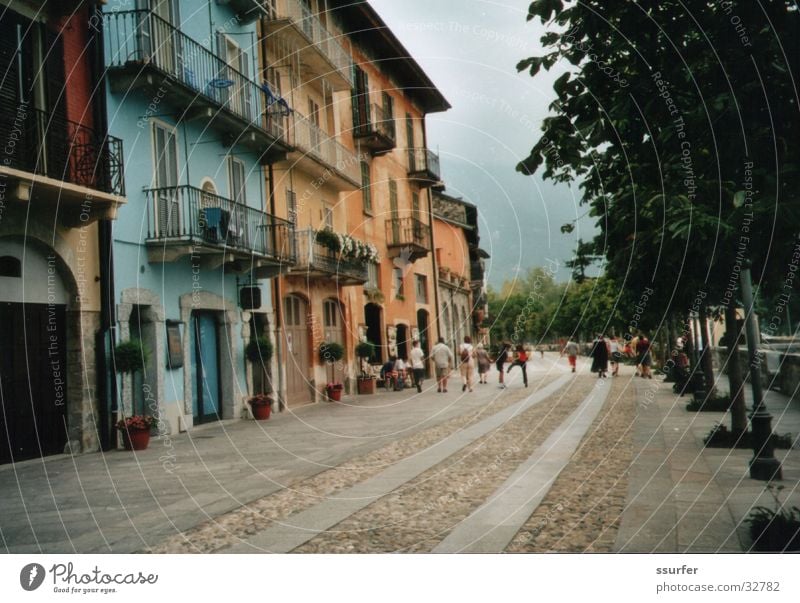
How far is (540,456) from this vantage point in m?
7.36

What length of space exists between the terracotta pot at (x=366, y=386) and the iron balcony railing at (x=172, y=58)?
8.66m

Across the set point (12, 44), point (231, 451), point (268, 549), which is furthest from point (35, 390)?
point (268, 549)

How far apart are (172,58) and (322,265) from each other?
699cm

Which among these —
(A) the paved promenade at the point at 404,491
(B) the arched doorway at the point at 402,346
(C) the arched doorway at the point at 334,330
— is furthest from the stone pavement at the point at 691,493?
(B) the arched doorway at the point at 402,346

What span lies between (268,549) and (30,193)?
202 inches

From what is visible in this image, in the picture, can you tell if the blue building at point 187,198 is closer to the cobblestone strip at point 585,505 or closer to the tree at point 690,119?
the cobblestone strip at point 585,505

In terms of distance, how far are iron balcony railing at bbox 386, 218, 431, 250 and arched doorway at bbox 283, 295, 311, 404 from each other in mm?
4984

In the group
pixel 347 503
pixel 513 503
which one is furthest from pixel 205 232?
pixel 513 503

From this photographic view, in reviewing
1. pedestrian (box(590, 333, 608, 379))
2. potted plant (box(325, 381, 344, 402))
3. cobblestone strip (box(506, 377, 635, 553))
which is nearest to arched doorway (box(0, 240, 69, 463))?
cobblestone strip (box(506, 377, 635, 553))

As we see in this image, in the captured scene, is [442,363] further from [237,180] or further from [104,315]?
[104,315]

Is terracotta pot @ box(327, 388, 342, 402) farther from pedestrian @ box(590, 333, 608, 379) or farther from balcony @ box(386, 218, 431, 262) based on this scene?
pedestrian @ box(590, 333, 608, 379)

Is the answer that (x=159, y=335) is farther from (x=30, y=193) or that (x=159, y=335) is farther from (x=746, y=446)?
(x=746, y=446)

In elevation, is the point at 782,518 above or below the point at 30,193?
below

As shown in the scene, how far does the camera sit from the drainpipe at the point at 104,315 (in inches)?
341
